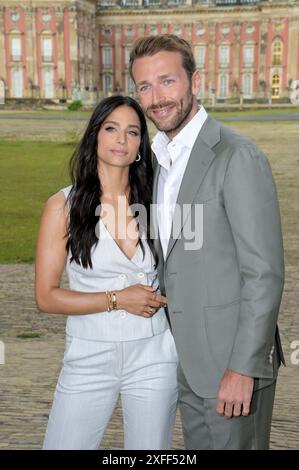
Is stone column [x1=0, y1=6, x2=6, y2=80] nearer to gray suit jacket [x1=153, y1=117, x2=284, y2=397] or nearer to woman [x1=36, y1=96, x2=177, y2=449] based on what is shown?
woman [x1=36, y1=96, x2=177, y2=449]

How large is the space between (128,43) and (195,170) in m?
66.6

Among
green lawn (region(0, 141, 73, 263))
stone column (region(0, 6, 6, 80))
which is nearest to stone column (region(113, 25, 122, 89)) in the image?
stone column (region(0, 6, 6, 80))

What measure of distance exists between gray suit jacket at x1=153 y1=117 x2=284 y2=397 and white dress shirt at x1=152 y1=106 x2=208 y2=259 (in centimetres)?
3

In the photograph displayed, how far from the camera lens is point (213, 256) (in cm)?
233

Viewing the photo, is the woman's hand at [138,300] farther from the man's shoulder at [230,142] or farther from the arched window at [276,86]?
the arched window at [276,86]

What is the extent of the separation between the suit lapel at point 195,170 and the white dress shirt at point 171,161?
0.05 meters

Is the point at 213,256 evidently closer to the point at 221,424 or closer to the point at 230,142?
the point at 230,142

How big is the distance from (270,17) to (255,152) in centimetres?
6391

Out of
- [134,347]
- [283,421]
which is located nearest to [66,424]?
[134,347]

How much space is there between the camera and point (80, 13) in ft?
199

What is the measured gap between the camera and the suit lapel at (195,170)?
2344 millimetres

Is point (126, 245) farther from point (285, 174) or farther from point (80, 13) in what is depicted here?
point (80, 13)

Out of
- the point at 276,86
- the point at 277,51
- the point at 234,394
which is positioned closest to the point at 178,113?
the point at 234,394

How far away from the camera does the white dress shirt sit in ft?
8.00
